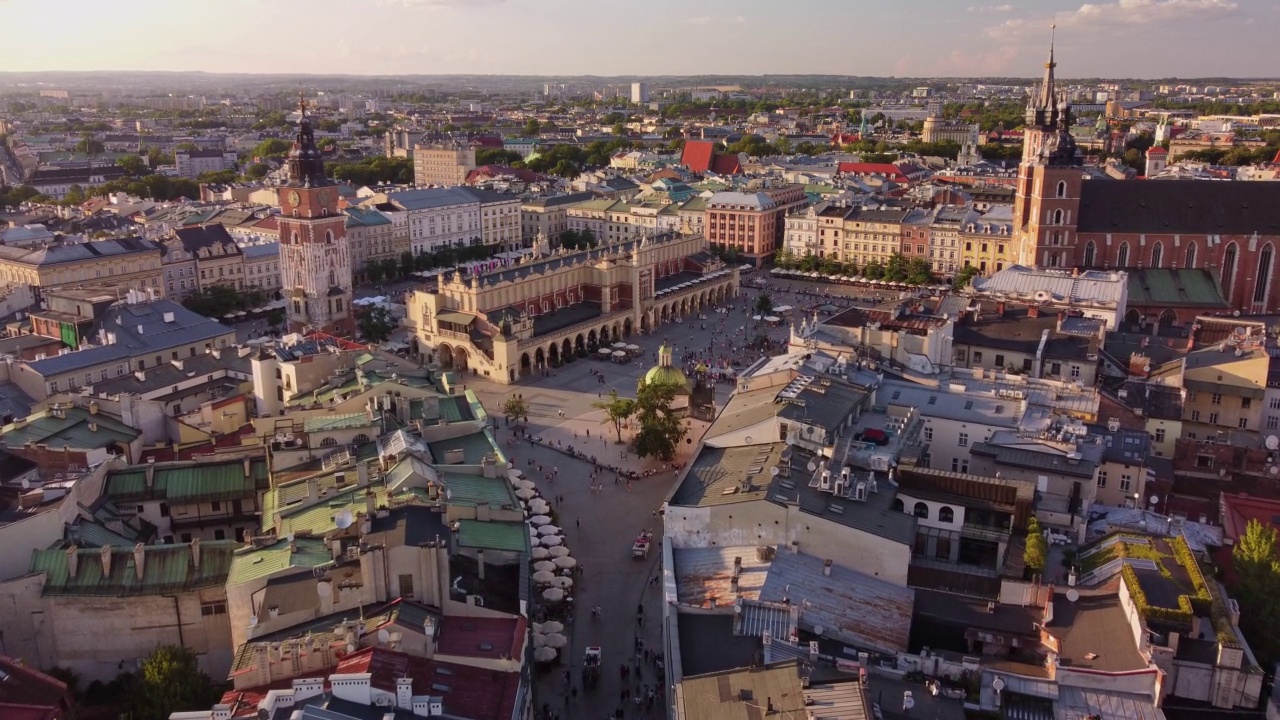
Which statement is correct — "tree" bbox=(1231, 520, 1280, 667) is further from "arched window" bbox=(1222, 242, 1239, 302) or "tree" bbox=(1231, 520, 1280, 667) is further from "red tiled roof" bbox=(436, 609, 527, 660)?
"arched window" bbox=(1222, 242, 1239, 302)

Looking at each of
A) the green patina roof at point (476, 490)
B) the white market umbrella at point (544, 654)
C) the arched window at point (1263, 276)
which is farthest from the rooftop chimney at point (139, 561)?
the arched window at point (1263, 276)

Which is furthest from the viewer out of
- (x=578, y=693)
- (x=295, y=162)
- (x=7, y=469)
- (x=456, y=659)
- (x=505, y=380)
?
(x=295, y=162)

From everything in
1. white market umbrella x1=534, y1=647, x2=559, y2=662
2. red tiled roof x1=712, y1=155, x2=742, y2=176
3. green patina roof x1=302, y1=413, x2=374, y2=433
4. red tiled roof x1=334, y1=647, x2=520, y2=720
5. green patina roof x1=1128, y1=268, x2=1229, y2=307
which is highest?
red tiled roof x1=712, y1=155, x2=742, y2=176

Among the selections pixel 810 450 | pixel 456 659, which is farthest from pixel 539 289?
pixel 456 659

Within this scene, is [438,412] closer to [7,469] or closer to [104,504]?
[104,504]

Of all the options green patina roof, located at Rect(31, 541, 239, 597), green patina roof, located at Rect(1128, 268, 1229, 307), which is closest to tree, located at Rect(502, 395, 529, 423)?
A: green patina roof, located at Rect(31, 541, 239, 597)
